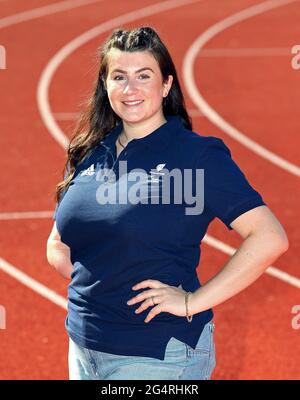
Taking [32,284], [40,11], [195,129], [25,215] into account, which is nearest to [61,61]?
[40,11]

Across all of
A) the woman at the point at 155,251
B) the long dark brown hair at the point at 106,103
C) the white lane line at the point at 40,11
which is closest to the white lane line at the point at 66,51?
the white lane line at the point at 40,11

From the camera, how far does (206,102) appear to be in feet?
39.1

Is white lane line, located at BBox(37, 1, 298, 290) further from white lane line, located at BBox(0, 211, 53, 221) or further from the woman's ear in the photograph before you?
the woman's ear

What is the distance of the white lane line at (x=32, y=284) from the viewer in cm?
676

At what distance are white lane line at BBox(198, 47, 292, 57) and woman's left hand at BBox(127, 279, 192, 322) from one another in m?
11.5

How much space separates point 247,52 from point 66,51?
2.74 meters

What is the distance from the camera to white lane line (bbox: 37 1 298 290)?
10.9 m

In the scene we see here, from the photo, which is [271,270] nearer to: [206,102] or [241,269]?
[241,269]

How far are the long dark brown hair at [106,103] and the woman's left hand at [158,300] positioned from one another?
576 millimetres

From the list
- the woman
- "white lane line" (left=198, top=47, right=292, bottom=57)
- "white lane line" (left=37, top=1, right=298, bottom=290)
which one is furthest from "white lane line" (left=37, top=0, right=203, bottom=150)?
the woman

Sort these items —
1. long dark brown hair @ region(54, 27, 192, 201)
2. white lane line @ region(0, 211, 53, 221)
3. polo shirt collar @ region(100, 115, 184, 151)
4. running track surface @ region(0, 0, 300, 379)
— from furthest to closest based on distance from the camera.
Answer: white lane line @ region(0, 211, 53, 221) < running track surface @ region(0, 0, 300, 379) < long dark brown hair @ region(54, 27, 192, 201) < polo shirt collar @ region(100, 115, 184, 151)

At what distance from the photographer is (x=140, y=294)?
3.18 m

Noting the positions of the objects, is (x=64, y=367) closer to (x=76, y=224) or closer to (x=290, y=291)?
(x=290, y=291)

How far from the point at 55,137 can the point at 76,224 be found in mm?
7463
